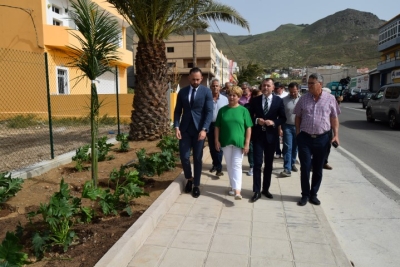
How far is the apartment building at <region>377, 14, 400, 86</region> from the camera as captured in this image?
41438mm

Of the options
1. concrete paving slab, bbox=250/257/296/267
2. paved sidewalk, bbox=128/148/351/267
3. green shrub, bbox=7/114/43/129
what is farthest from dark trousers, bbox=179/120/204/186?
green shrub, bbox=7/114/43/129

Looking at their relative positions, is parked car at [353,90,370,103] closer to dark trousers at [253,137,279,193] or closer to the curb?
dark trousers at [253,137,279,193]

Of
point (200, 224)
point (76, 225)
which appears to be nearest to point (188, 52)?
point (200, 224)

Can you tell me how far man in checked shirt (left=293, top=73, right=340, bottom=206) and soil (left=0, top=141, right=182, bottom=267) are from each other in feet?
7.18

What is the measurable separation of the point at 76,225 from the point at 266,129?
279 cm

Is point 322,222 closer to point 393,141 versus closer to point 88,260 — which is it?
point 88,260

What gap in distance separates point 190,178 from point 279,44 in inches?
4975

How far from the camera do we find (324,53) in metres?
109

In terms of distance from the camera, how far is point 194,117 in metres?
4.93

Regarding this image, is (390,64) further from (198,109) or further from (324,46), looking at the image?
(324,46)

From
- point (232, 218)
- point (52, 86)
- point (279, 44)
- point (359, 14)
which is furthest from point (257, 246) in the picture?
point (359, 14)

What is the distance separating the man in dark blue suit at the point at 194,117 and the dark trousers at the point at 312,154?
4.56 feet

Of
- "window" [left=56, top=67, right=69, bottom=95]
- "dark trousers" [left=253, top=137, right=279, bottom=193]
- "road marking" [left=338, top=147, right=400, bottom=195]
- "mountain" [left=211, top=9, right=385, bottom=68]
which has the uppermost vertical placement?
"mountain" [left=211, top=9, right=385, bottom=68]

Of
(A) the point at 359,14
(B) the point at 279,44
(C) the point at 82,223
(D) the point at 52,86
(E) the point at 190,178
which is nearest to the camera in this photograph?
(C) the point at 82,223
